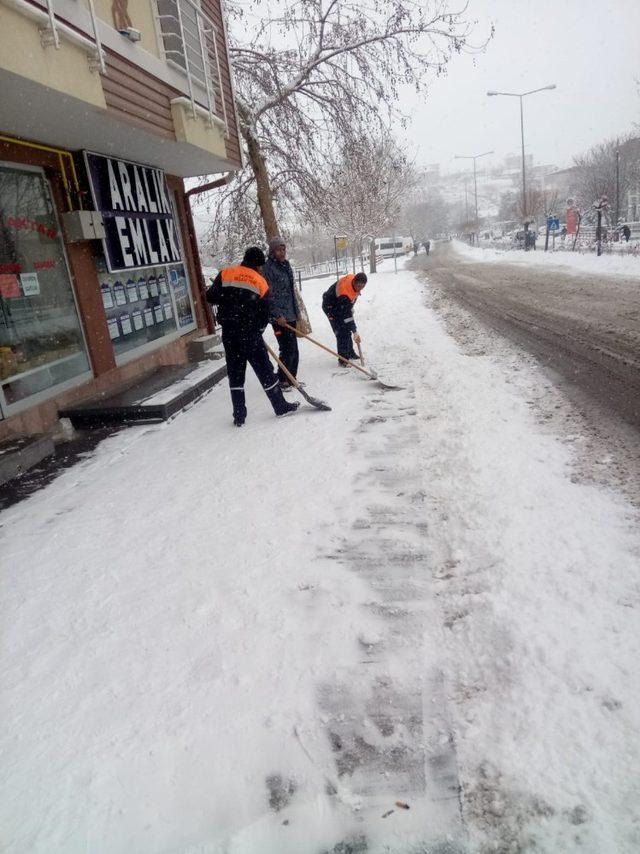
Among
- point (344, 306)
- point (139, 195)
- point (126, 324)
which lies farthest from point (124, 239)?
point (344, 306)

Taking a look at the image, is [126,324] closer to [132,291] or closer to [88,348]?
[132,291]

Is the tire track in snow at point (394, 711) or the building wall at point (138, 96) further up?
the building wall at point (138, 96)

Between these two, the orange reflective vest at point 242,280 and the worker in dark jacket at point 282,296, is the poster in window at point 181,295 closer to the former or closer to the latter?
the worker in dark jacket at point 282,296

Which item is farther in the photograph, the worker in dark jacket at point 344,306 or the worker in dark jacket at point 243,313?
the worker in dark jacket at point 344,306

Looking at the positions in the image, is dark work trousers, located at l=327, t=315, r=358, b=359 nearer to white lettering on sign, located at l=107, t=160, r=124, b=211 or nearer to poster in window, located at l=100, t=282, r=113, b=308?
poster in window, located at l=100, t=282, r=113, b=308

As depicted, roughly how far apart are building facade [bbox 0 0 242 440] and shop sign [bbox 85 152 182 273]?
25 millimetres

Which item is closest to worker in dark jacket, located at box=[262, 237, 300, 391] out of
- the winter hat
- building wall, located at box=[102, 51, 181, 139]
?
the winter hat

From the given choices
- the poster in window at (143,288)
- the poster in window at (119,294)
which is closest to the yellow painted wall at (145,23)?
the poster in window at (119,294)

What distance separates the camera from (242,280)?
5348 mm

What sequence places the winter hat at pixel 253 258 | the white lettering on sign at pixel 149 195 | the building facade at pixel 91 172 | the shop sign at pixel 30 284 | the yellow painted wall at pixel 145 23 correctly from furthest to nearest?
the white lettering on sign at pixel 149 195
the yellow painted wall at pixel 145 23
the shop sign at pixel 30 284
the winter hat at pixel 253 258
the building facade at pixel 91 172

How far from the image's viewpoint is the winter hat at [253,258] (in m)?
5.46

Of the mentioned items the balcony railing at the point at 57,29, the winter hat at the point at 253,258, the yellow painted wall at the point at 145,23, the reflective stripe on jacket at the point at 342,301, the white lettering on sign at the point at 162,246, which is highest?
the yellow painted wall at the point at 145,23

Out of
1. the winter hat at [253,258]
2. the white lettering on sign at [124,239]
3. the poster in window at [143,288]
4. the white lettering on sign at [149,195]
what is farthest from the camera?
the poster in window at [143,288]

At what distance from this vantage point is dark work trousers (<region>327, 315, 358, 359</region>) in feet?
25.9
